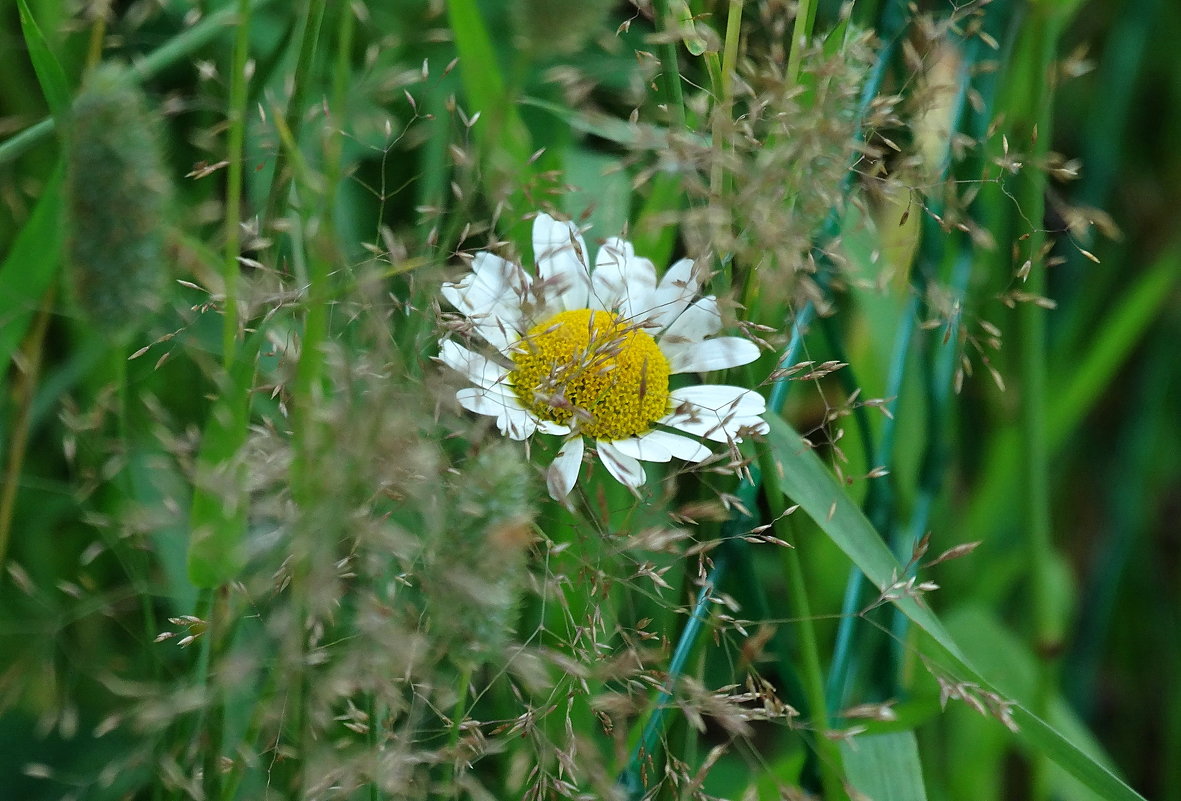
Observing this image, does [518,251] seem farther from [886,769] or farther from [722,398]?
[886,769]

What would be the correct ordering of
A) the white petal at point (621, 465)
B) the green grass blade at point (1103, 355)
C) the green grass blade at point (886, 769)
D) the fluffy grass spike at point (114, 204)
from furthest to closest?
the green grass blade at point (1103, 355)
the green grass blade at point (886, 769)
the white petal at point (621, 465)
the fluffy grass spike at point (114, 204)

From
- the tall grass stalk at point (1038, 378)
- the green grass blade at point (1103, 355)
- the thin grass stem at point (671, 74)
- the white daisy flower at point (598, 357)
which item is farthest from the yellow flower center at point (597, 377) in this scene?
the green grass blade at point (1103, 355)

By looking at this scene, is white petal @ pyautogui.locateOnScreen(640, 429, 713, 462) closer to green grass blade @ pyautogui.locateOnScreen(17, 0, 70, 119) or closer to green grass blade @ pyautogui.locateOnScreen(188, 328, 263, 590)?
green grass blade @ pyautogui.locateOnScreen(188, 328, 263, 590)

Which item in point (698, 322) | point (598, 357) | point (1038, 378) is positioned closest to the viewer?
point (598, 357)

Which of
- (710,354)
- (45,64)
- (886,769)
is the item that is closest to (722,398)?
(710,354)

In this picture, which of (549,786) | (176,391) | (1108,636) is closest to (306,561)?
(549,786)

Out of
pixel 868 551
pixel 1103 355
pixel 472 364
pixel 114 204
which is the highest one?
pixel 114 204

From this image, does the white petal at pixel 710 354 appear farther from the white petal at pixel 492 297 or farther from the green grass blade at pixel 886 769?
the green grass blade at pixel 886 769

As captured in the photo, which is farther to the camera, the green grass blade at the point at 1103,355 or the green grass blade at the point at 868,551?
the green grass blade at the point at 1103,355
